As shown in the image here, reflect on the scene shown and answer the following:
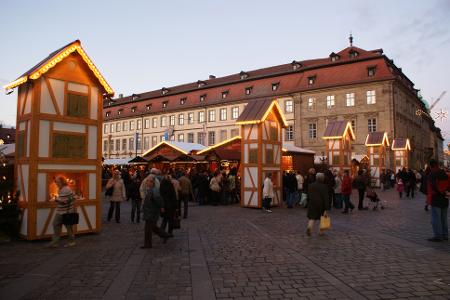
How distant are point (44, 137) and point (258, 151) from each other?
9.59 metres

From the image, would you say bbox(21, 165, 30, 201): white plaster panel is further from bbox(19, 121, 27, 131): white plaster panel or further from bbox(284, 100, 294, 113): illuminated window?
bbox(284, 100, 294, 113): illuminated window

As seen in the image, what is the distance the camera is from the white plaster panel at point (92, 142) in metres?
10.0

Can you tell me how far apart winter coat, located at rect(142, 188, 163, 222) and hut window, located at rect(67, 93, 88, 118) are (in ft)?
10.4

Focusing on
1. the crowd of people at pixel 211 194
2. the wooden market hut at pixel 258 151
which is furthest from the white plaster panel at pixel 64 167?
the wooden market hut at pixel 258 151

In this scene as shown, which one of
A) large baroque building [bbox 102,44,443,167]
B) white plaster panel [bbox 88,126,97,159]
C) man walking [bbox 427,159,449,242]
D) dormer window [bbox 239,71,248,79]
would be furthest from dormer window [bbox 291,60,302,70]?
man walking [bbox 427,159,449,242]

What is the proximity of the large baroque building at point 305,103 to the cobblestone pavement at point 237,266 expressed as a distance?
33.2m

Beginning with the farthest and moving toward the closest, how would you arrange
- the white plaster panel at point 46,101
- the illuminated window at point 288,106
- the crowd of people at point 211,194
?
the illuminated window at point 288,106
the white plaster panel at point 46,101
the crowd of people at point 211,194

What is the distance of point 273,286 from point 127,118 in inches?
2552

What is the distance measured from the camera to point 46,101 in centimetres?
929

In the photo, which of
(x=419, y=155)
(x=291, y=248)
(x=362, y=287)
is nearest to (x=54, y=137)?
(x=291, y=248)

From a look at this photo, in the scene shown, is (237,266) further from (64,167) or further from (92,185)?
(64,167)

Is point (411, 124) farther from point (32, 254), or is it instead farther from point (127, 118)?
point (32, 254)

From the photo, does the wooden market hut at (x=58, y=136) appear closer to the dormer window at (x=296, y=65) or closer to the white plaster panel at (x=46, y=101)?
the white plaster panel at (x=46, y=101)

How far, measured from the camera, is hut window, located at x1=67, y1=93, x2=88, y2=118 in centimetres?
971
